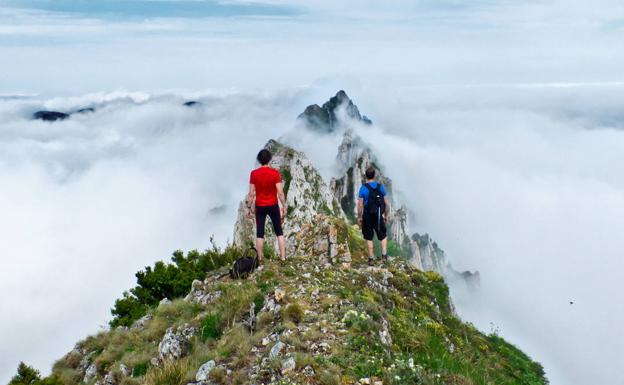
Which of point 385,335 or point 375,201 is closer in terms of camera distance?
point 385,335

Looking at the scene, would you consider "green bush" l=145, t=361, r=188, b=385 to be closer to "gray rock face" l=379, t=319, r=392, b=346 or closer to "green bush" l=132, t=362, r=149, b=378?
"green bush" l=132, t=362, r=149, b=378

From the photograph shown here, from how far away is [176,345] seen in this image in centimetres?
970

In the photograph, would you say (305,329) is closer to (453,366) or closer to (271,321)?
(271,321)

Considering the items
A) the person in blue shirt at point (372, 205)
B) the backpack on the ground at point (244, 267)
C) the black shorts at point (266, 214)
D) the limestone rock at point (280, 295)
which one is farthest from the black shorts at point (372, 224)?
the limestone rock at point (280, 295)

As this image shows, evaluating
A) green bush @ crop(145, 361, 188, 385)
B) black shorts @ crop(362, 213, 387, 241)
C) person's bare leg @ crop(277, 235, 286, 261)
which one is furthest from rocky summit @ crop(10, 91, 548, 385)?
black shorts @ crop(362, 213, 387, 241)

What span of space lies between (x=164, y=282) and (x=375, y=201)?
10.9 meters

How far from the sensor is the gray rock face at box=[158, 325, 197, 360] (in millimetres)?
9586

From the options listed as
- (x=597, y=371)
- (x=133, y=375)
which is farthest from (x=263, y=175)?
(x=597, y=371)

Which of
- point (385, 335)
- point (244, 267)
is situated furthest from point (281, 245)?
point (385, 335)

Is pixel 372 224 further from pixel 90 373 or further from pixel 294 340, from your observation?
pixel 90 373

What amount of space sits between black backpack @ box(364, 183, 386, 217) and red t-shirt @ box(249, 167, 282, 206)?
307cm

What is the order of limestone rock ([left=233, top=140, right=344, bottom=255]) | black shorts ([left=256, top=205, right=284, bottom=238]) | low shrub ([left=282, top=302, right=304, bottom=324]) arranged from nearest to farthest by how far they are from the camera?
low shrub ([left=282, top=302, right=304, bottom=324]) → black shorts ([left=256, top=205, right=284, bottom=238]) → limestone rock ([left=233, top=140, right=344, bottom=255])

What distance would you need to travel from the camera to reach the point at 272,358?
7.63 meters

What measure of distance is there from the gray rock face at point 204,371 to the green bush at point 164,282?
10.2 metres
